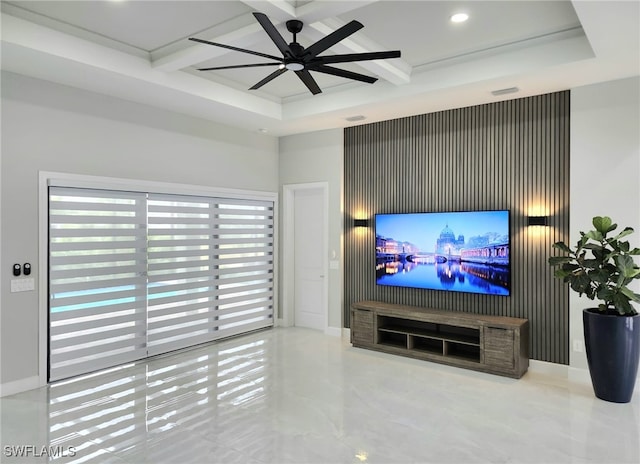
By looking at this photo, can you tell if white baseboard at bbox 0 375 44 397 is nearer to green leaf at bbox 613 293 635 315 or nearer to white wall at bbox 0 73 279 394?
white wall at bbox 0 73 279 394

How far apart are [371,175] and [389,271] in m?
1.26

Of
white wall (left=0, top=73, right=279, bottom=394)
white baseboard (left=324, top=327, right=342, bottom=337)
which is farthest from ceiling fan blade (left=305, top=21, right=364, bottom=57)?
white baseboard (left=324, top=327, right=342, bottom=337)

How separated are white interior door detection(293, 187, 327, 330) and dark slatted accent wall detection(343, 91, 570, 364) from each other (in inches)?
19.3

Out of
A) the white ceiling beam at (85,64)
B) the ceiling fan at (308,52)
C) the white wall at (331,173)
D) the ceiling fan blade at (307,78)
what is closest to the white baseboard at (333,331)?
the white wall at (331,173)

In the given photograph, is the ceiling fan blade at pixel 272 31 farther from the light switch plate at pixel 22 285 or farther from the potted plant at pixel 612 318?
the light switch plate at pixel 22 285

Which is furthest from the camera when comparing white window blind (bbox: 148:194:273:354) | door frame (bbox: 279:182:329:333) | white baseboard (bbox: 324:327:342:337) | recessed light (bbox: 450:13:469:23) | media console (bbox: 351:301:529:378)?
door frame (bbox: 279:182:329:333)

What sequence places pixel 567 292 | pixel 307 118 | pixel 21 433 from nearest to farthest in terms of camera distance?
pixel 21 433, pixel 567 292, pixel 307 118

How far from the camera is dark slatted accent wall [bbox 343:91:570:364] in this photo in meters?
4.47

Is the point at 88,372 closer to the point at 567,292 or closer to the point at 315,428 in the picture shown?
the point at 315,428

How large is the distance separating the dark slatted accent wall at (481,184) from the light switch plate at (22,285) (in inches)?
140

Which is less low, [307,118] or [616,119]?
[307,118]

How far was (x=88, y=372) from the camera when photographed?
4512 millimetres

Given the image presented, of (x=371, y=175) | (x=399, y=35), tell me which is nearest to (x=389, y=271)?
(x=371, y=175)

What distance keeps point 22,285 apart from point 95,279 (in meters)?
0.65
